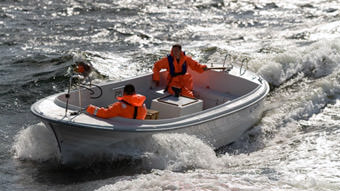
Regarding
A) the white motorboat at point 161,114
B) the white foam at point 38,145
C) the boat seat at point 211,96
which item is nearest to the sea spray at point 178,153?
the white motorboat at point 161,114

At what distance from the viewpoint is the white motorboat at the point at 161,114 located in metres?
6.42

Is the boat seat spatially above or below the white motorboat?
below

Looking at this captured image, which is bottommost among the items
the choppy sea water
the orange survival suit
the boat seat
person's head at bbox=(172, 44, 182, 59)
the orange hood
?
the choppy sea water

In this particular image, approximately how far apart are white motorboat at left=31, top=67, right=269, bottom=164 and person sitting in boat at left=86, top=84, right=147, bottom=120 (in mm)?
92

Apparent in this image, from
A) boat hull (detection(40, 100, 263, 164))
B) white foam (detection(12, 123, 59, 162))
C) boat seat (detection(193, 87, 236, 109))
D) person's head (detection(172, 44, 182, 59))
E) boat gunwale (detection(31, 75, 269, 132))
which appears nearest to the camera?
boat gunwale (detection(31, 75, 269, 132))

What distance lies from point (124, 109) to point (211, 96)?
2573 millimetres

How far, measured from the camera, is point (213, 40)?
14.8 metres

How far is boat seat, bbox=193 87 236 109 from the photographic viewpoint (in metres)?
8.76

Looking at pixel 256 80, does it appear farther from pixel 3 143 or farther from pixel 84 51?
pixel 84 51

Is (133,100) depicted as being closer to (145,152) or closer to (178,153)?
(145,152)

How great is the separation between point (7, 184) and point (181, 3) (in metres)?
13.6

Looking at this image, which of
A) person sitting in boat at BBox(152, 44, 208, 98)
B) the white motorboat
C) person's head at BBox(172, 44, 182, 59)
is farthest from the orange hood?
person's head at BBox(172, 44, 182, 59)

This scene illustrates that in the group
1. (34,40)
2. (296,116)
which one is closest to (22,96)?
(34,40)

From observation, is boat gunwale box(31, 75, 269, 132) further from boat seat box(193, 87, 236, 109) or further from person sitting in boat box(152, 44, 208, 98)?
person sitting in boat box(152, 44, 208, 98)
